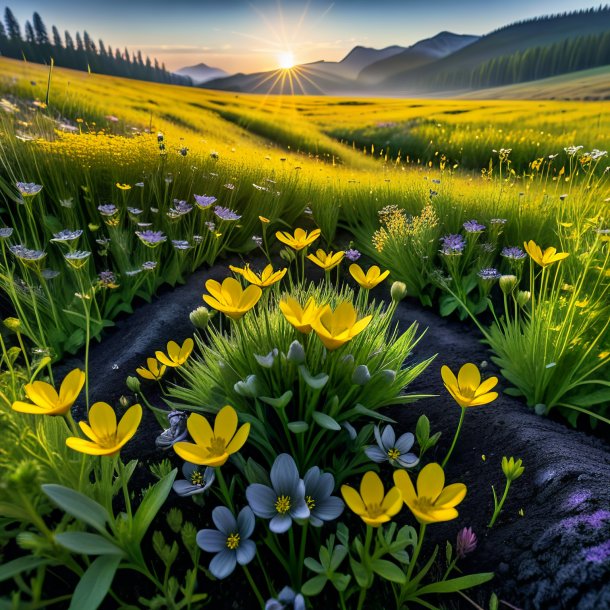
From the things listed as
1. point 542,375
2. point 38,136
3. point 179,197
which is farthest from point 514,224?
point 38,136

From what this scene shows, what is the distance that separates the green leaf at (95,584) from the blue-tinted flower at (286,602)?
310mm

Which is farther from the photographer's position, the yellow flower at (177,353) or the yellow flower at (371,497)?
the yellow flower at (177,353)

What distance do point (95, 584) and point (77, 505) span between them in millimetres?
168

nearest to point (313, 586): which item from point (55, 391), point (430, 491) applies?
point (430, 491)

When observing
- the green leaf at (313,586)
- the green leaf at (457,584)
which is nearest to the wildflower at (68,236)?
the green leaf at (313,586)

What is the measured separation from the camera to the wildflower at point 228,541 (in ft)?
2.87

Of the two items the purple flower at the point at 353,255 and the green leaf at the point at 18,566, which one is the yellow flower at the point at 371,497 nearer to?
the green leaf at the point at 18,566

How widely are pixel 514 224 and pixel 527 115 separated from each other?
14.4m

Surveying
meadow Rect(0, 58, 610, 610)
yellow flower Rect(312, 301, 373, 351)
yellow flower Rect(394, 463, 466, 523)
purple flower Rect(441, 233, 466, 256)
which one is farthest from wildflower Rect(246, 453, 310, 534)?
purple flower Rect(441, 233, 466, 256)

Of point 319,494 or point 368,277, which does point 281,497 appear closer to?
point 319,494

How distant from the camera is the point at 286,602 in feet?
2.74

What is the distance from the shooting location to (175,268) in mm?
2516

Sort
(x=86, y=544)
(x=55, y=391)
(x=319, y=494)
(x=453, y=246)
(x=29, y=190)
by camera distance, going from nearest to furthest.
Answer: (x=86, y=544) → (x=55, y=391) → (x=319, y=494) → (x=29, y=190) → (x=453, y=246)

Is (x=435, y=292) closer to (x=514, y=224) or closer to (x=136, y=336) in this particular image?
(x=514, y=224)
